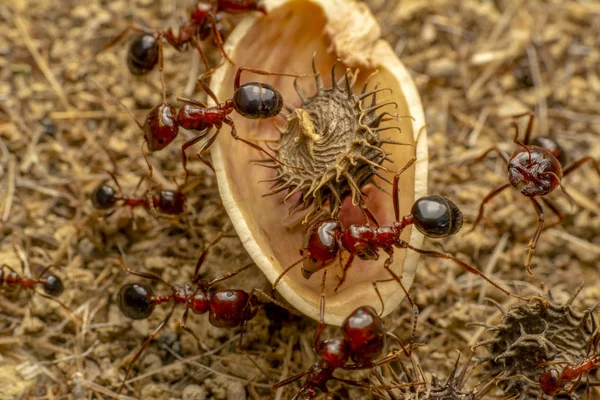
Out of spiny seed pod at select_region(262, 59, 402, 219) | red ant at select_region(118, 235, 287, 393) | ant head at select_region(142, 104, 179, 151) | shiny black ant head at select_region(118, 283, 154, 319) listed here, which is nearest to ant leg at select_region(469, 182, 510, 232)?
spiny seed pod at select_region(262, 59, 402, 219)

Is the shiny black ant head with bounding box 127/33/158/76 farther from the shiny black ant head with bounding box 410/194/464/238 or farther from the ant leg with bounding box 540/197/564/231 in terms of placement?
the ant leg with bounding box 540/197/564/231

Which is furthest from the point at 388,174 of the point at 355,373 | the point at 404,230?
the point at 355,373

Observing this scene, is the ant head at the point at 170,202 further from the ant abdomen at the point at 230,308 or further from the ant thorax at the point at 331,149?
the ant thorax at the point at 331,149

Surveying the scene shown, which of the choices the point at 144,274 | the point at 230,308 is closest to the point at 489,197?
the point at 230,308

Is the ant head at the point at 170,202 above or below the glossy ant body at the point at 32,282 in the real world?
above

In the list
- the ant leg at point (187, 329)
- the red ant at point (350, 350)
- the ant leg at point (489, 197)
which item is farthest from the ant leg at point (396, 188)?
the ant leg at point (187, 329)

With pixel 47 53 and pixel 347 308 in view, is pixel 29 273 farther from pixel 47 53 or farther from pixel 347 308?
pixel 347 308
